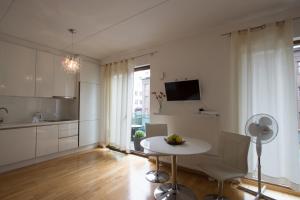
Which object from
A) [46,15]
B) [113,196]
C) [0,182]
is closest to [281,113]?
[113,196]

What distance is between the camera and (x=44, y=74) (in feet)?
12.3

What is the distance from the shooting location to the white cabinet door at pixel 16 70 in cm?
316

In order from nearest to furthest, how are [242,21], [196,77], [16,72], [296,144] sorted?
[296,144] < [242,21] < [196,77] < [16,72]

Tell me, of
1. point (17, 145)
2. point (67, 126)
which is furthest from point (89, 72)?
point (17, 145)

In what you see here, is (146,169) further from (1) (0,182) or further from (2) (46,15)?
(2) (46,15)

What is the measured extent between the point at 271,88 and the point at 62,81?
438 cm

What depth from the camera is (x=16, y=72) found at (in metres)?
3.32

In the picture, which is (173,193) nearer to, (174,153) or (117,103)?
(174,153)

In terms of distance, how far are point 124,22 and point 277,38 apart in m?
2.34

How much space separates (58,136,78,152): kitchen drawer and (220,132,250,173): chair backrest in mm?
3487

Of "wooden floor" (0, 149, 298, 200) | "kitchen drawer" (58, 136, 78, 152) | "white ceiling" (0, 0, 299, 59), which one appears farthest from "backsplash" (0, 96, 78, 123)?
"white ceiling" (0, 0, 299, 59)

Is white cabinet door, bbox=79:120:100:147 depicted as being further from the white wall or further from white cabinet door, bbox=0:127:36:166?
the white wall

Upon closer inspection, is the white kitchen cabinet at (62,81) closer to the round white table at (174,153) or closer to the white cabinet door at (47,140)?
the white cabinet door at (47,140)

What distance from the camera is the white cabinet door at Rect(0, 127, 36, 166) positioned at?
2959mm
